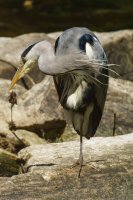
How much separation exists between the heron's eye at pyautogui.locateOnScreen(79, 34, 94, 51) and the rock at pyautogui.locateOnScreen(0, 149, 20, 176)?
4.58 feet

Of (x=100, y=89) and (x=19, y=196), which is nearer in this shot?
(x=19, y=196)

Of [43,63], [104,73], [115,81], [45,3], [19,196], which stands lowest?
[45,3]

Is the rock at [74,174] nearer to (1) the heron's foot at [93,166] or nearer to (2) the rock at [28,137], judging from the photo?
(1) the heron's foot at [93,166]

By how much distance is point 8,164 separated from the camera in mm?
6730

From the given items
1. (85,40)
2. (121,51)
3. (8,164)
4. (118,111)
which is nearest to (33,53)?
(85,40)

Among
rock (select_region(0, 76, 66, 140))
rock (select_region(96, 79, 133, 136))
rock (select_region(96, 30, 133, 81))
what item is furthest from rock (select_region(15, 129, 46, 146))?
rock (select_region(96, 30, 133, 81))

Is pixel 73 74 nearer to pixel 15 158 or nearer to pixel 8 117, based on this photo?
pixel 15 158

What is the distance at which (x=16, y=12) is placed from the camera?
15570mm

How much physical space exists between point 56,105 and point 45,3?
912cm

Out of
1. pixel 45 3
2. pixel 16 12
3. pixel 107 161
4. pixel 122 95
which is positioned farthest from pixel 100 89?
pixel 45 3

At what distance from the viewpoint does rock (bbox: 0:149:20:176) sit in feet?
21.7

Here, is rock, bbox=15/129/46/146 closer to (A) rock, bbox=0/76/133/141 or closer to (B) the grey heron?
(A) rock, bbox=0/76/133/141

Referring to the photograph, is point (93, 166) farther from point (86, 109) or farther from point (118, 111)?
point (118, 111)

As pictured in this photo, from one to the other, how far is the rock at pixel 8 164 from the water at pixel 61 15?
6664mm
